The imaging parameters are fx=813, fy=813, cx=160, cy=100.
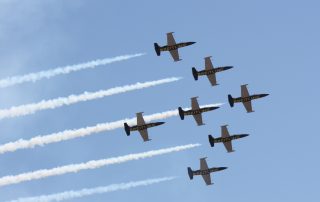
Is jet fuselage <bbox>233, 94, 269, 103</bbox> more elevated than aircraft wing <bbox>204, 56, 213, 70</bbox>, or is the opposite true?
aircraft wing <bbox>204, 56, 213, 70</bbox>

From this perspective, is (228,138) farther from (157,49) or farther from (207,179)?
(157,49)

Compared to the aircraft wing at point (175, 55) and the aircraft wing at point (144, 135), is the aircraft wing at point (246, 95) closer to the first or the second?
the aircraft wing at point (175, 55)

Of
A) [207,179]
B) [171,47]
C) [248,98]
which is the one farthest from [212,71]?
[207,179]

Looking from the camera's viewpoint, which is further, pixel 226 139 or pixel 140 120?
pixel 226 139

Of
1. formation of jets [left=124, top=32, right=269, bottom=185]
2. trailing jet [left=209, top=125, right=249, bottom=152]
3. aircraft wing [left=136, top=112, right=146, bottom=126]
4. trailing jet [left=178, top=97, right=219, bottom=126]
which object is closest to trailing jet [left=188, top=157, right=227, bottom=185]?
formation of jets [left=124, top=32, right=269, bottom=185]

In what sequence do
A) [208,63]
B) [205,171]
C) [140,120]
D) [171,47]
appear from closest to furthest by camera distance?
1. [140,120]
2. [171,47]
3. [208,63]
4. [205,171]

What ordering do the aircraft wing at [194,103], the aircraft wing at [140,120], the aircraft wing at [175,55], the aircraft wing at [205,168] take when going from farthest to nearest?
the aircraft wing at [205,168]
the aircraft wing at [175,55]
the aircraft wing at [194,103]
the aircraft wing at [140,120]

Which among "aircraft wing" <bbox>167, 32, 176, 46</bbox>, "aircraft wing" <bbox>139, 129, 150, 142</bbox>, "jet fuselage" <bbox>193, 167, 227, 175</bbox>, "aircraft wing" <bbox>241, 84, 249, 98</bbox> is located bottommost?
"jet fuselage" <bbox>193, 167, 227, 175</bbox>

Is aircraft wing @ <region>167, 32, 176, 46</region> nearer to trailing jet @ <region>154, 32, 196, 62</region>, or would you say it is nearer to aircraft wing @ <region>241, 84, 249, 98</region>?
trailing jet @ <region>154, 32, 196, 62</region>

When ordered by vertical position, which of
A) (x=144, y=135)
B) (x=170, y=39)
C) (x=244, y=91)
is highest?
(x=170, y=39)

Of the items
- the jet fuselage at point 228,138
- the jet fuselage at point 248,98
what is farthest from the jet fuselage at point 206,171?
the jet fuselage at point 248,98

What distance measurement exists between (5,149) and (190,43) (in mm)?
52918

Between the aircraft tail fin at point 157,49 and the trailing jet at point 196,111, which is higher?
the aircraft tail fin at point 157,49

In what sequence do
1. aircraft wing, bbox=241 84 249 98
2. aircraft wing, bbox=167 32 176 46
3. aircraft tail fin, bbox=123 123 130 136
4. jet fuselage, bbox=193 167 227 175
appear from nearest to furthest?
aircraft tail fin, bbox=123 123 130 136
aircraft wing, bbox=167 32 176 46
aircraft wing, bbox=241 84 249 98
jet fuselage, bbox=193 167 227 175
